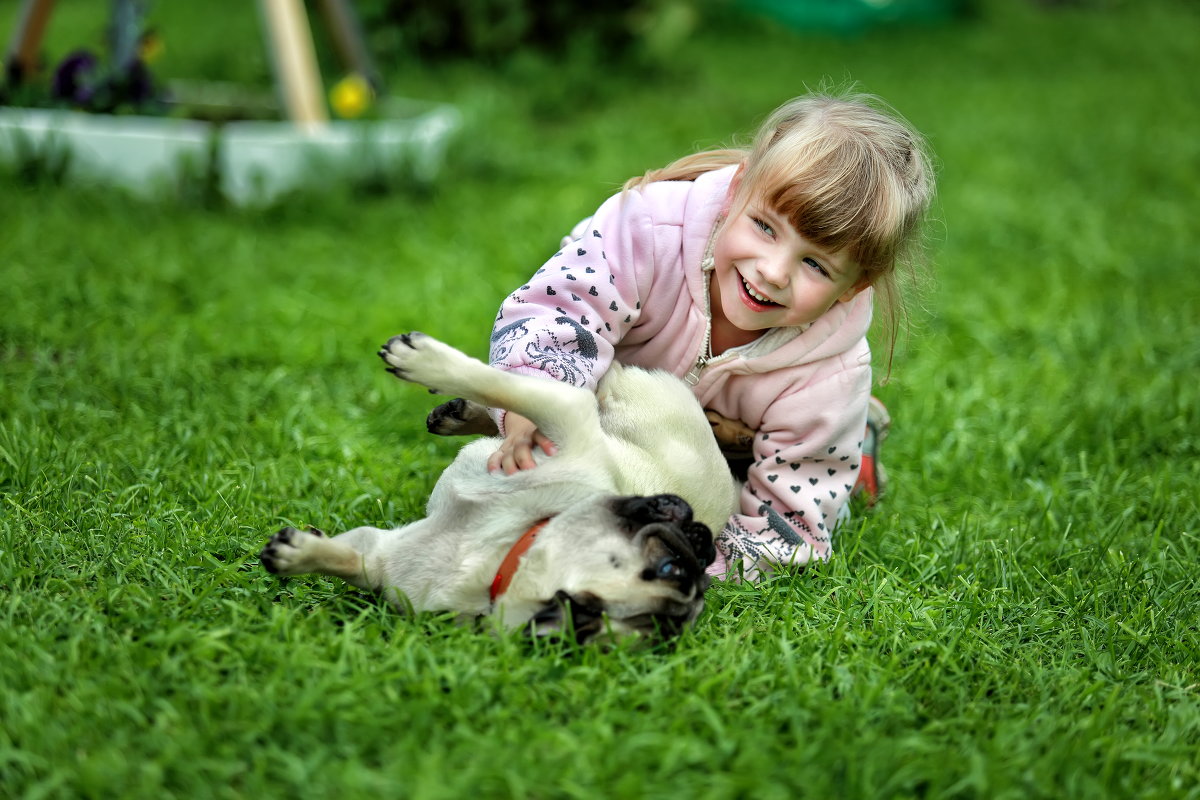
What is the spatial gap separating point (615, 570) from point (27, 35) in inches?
188

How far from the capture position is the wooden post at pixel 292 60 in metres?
5.14

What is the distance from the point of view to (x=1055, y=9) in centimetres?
1416

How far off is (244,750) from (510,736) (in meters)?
0.43

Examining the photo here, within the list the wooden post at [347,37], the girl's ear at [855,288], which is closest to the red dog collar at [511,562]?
the girl's ear at [855,288]

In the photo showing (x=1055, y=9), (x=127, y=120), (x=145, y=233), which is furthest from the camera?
(x=1055, y=9)

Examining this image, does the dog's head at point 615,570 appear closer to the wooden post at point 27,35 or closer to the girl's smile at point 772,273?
the girl's smile at point 772,273

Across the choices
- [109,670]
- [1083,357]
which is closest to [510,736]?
[109,670]

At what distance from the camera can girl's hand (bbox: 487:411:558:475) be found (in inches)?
89.9

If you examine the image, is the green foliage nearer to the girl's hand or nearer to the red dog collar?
the girl's hand

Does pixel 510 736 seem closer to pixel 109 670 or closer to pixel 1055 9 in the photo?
pixel 109 670

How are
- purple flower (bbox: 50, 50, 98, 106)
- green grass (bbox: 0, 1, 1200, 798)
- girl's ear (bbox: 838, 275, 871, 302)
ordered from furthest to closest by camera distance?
1. purple flower (bbox: 50, 50, 98, 106)
2. girl's ear (bbox: 838, 275, 871, 302)
3. green grass (bbox: 0, 1, 1200, 798)

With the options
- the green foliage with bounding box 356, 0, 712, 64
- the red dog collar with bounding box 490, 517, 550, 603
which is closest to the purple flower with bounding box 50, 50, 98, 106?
the green foliage with bounding box 356, 0, 712, 64

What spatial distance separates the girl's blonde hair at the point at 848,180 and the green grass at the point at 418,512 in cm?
65

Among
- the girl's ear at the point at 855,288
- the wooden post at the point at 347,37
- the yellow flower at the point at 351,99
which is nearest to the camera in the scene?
the girl's ear at the point at 855,288
